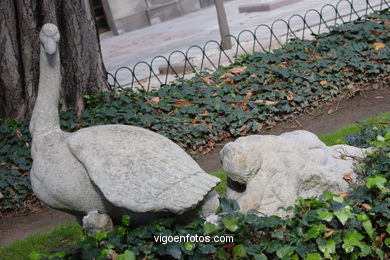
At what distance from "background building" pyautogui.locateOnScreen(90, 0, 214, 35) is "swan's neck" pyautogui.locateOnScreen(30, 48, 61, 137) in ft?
52.1

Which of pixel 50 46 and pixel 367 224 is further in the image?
pixel 50 46

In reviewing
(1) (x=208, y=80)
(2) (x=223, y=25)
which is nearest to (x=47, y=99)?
(1) (x=208, y=80)

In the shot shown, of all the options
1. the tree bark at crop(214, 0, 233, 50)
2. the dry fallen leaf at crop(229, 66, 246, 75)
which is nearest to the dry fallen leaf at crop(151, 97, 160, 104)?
the dry fallen leaf at crop(229, 66, 246, 75)

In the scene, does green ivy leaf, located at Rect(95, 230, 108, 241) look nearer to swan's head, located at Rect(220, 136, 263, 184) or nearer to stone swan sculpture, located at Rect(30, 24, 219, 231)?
stone swan sculpture, located at Rect(30, 24, 219, 231)

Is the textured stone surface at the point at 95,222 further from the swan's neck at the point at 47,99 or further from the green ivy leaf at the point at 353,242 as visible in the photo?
the green ivy leaf at the point at 353,242

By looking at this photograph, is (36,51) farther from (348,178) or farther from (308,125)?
(348,178)

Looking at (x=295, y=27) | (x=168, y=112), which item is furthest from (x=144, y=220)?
(x=295, y=27)

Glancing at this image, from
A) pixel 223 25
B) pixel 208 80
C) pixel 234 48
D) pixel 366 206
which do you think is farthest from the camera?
pixel 223 25

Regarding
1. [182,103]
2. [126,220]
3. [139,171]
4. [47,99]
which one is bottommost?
[182,103]

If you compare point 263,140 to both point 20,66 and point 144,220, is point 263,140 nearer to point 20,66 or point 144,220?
point 144,220

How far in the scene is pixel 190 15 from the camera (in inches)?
854

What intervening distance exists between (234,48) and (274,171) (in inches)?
316

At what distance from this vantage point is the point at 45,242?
6.17 metres

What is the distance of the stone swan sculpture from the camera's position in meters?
4.39
